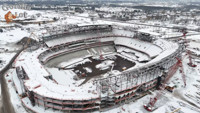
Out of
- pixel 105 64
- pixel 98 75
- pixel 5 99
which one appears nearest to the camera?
pixel 5 99

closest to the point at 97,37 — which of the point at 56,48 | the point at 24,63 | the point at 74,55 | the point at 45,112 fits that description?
the point at 74,55

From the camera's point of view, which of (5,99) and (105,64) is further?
(105,64)

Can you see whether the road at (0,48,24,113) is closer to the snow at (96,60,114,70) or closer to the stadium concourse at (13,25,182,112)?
the stadium concourse at (13,25,182,112)

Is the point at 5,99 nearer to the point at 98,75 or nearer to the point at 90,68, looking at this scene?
the point at 98,75

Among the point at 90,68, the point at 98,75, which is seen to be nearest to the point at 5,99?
the point at 98,75

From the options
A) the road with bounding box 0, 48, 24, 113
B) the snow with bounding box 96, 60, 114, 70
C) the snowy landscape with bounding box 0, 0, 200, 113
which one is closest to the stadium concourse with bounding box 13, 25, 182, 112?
the snowy landscape with bounding box 0, 0, 200, 113

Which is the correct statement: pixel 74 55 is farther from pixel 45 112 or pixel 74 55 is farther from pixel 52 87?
pixel 45 112

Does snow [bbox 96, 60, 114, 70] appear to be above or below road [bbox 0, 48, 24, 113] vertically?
above

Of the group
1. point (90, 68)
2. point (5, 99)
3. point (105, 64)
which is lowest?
point (5, 99)
